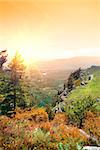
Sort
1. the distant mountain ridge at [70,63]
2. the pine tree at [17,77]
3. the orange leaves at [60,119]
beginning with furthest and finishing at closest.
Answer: the distant mountain ridge at [70,63] < the pine tree at [17,77] < the orange leaves at [60,119]

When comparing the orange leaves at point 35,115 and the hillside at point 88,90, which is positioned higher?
the hillside at point 88,90

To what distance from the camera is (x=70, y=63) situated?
21.0 feet

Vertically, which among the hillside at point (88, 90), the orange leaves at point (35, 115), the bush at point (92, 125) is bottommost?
the bush at point (92, 125)

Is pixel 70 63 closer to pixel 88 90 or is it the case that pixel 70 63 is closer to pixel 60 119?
pixel 88 90

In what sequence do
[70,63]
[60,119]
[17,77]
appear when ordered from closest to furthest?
[60,119], [17,77], [70,63]

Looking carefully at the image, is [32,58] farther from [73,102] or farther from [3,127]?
[3,127]

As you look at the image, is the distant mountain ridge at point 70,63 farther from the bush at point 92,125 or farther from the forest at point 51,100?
the bush at point 92,125

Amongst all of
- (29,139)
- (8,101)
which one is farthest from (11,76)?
(29,139)

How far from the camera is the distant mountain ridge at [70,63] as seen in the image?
635cm

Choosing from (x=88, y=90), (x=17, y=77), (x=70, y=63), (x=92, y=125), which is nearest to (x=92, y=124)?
(x=92, y=125)

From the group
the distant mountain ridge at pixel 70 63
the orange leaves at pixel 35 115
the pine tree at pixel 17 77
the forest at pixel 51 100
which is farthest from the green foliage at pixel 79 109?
the pine tree at pixel 17 77

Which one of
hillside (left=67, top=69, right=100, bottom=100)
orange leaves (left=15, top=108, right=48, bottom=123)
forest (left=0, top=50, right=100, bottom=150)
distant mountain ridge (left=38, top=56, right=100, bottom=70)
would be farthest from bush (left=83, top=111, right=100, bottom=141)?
distant mountain ridge (left=38, top=56, right=100, bottom=70)

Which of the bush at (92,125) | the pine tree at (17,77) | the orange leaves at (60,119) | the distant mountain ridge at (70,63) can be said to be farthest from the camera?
the distant mountain ridge at (70,63)

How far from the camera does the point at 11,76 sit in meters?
6.25
